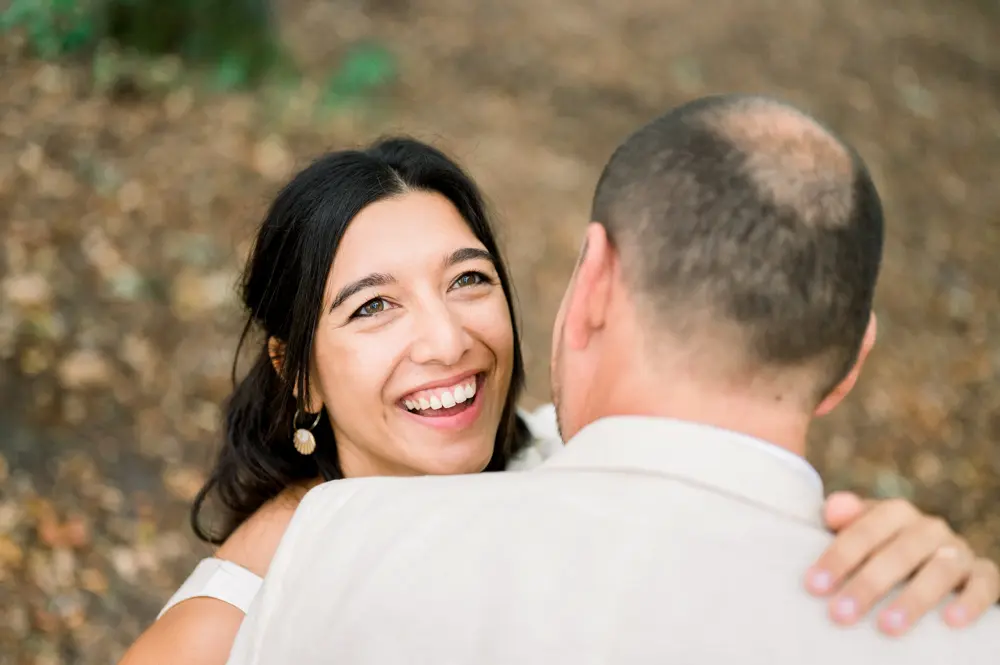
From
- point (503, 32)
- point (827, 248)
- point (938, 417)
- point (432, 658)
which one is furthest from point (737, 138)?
point (503, 32)

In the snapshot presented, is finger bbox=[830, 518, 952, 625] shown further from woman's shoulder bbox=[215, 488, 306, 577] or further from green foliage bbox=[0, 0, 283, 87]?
green foliage bbox=[0, 0, 283, 87]

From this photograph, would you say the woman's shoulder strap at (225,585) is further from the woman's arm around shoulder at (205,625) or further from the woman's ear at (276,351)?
the woman's ear at (276,351)

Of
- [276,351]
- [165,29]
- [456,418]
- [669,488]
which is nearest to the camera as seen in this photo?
[669,488]

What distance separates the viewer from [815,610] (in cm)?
132

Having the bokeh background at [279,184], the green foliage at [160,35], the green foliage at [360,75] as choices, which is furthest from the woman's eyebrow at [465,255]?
the green foliage at [360,75]

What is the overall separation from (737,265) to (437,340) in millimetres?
1228

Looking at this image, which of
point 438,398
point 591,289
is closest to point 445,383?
point 438,398

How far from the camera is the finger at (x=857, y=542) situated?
1.33 metres

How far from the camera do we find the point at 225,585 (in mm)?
2582

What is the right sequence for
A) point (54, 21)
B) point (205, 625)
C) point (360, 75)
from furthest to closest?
1. point (360, 75)
2. point (54, 21)
3. point (205, 625)

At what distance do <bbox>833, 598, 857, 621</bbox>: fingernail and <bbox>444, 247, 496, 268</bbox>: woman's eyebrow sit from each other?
1.61 m

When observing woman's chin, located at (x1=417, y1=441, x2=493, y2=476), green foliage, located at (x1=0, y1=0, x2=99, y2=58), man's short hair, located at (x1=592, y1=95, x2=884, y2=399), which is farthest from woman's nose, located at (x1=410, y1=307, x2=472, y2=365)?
green foliage, located at (x1=0, y1=0, x2=99, y2=58)

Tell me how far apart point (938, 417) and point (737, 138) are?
6.09 metres

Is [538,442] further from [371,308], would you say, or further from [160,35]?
[160,35]
